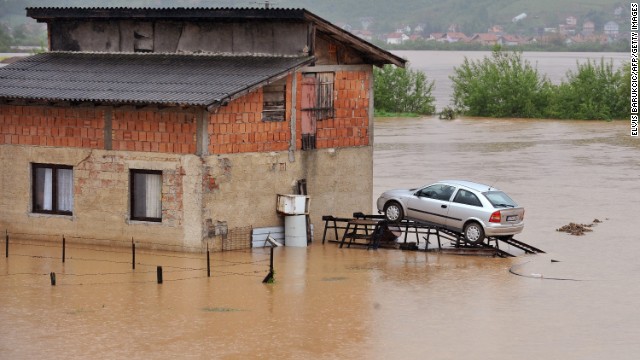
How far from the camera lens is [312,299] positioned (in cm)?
2530

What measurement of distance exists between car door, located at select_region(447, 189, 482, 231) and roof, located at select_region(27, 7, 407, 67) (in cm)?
422

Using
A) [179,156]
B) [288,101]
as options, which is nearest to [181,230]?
[179,156]

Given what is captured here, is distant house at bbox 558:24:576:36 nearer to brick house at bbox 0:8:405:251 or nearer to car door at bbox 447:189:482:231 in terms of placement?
brick house at bbox 0:8:405:251

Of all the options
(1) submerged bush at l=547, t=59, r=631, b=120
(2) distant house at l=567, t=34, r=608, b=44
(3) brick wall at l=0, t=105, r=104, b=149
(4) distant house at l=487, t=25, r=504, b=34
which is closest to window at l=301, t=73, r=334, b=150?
(3) brick wall at l=0, t=105, r=104, b=149

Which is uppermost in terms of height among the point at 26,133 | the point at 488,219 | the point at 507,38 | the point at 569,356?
the point at 507,38

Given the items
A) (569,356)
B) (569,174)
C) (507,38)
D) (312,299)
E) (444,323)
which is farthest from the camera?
(507,38)

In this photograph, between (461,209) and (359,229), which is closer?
(461,209)

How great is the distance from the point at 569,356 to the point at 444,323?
8.97ft

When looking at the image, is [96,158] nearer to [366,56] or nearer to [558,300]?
[366,56]

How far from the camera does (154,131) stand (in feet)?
96.5

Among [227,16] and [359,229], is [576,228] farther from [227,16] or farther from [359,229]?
[227,16]

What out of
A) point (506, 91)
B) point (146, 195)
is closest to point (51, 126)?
point (146, 195)

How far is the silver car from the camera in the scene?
29766 millimetres

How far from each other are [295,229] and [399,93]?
51525mm
